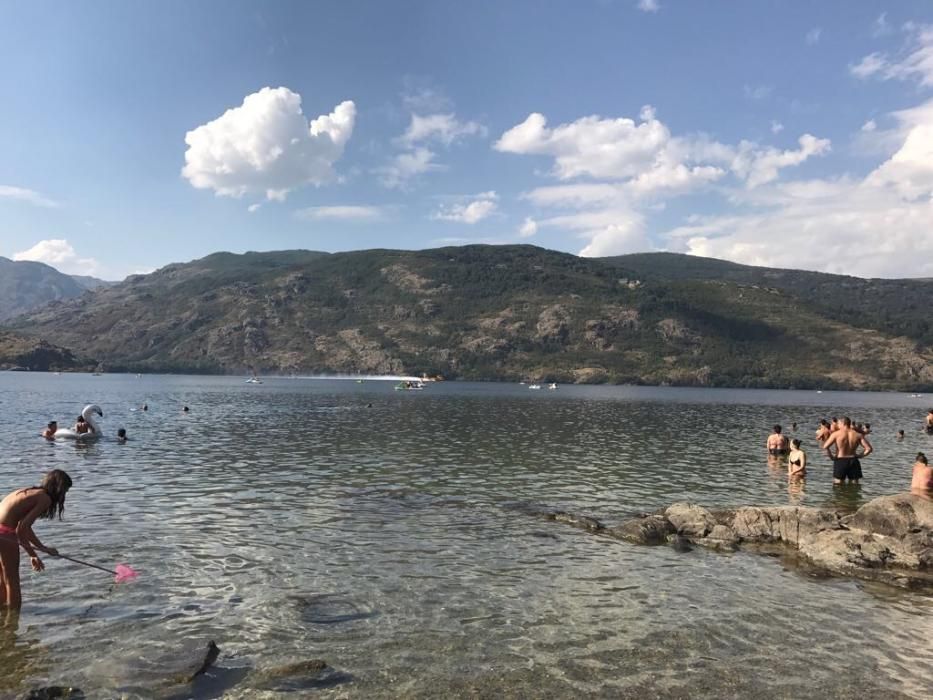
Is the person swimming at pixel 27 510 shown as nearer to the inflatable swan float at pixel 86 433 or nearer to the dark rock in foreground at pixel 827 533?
the dark rock in foreground at pixel 827 533

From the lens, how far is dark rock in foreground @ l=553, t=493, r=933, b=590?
18.0m

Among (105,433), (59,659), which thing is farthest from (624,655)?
(105,433)

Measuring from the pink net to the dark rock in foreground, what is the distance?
14671 millimetres

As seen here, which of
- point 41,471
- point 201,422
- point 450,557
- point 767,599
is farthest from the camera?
point 201,422

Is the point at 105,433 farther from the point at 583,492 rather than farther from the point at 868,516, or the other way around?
the point at 868,516

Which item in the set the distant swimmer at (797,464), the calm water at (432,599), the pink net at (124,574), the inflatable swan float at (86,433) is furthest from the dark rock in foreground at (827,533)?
the inflatable swan float at (86,433)

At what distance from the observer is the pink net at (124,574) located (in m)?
15.4

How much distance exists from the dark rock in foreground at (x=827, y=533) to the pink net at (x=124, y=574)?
14.7 metres

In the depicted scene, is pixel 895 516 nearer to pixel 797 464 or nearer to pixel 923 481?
pixel 923 481

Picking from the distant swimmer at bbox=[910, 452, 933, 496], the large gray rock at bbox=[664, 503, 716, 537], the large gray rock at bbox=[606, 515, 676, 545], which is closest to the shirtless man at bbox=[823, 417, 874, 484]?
the distant swimmer at bbox=[910, 452, 933, 496]

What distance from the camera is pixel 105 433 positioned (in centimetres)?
5388

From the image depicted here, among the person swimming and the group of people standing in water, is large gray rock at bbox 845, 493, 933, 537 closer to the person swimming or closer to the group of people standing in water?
the group of people standing in water

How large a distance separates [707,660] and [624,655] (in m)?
1.58

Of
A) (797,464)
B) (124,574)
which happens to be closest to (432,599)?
(124,574)
